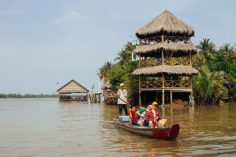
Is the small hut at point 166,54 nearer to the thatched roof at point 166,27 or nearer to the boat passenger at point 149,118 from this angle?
the thatched roof at point 166,27

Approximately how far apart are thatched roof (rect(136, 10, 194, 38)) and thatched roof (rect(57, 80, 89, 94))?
83.4 feet

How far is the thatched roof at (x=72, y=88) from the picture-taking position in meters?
57.5

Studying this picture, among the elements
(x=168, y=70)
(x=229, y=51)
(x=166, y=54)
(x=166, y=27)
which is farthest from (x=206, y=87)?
(x=229, y=51)

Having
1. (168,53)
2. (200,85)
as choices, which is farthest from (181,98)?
(168,53)

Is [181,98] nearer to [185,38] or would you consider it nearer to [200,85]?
[200,85]

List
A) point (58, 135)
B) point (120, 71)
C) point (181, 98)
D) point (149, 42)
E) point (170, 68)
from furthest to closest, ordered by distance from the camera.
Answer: point (120, 71) < point (181, 98) < point (149, 42) < point (170, 68) < point (58, 135)

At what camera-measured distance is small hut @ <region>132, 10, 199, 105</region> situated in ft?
104

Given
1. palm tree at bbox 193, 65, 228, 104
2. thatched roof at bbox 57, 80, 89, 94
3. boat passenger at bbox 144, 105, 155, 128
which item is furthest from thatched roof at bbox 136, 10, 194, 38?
thatched roof at bbox 57, 80, 89, 94

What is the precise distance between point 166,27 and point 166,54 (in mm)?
3193

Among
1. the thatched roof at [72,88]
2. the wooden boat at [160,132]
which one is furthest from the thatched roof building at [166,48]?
the thatched roof at [72,88]

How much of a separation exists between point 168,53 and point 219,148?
24510mm

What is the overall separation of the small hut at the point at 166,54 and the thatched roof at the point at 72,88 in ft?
74.2

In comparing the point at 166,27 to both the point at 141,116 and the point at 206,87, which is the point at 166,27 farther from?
the point at 141,116

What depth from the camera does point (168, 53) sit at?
34.1 meters
